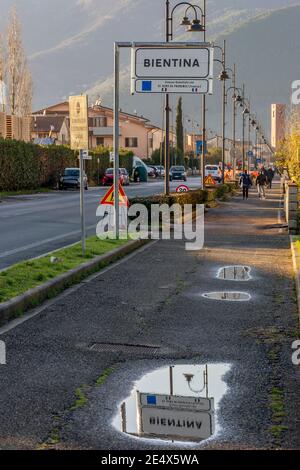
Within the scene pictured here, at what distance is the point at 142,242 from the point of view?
61.3 feet

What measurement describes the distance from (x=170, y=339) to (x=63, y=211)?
21892 mm

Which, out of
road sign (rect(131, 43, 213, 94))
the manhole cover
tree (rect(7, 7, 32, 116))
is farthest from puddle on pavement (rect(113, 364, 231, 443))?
tree (rect(7, 7, 32, 116))

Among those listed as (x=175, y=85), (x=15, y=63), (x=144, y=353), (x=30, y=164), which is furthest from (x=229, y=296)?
(x=15, y=63)

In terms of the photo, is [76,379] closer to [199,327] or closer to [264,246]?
[199,327]

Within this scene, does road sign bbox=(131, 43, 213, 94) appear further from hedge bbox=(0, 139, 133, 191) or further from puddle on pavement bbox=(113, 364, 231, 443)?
hedge bbox=(0, 139, 133, 191)

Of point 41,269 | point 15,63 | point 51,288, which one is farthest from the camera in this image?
point 15,63

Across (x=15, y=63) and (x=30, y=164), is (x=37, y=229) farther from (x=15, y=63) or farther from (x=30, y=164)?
(x=15, y=63)

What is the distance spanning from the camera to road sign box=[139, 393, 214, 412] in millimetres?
6207

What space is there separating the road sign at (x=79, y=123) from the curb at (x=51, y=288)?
2.01m

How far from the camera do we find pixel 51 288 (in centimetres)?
1123

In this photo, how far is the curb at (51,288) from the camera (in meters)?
9.51

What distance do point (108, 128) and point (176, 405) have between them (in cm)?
11096

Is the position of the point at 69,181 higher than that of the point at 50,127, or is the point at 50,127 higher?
the point at 50,127

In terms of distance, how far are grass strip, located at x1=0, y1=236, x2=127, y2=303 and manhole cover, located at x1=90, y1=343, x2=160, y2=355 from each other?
1886mm
